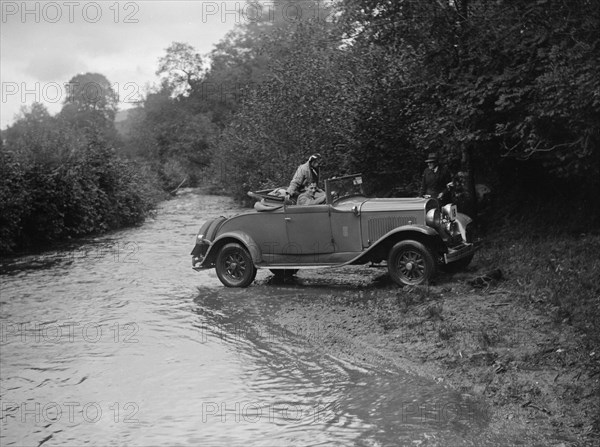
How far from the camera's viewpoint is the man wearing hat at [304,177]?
1198cm

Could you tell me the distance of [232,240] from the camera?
40.2ft

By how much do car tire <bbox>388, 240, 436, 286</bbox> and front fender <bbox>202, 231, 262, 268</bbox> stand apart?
8.01 feet

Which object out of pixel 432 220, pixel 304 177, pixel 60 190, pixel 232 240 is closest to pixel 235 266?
pixel 232 240

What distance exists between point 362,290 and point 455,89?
443cm

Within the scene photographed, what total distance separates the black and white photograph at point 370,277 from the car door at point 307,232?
0.11ft

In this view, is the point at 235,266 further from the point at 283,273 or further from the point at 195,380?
the point at 195,380

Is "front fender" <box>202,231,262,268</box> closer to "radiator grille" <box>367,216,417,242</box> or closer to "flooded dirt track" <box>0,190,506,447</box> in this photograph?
"flooded dirt track" <box>0,190,506,447</box>

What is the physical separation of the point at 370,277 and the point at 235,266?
2.45 meters

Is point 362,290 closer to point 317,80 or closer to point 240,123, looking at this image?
point 317,80

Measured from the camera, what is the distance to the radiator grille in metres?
10.9

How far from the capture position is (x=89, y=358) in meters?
8.79

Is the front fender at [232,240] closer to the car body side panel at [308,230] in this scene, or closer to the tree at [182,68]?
the car body side panel at [308,230]

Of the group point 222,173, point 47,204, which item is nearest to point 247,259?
point 47,204

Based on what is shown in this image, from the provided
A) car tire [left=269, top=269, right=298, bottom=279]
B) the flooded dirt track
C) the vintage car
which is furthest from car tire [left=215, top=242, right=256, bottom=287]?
car tire [left=269, top=269, right=298, bottom=279]
